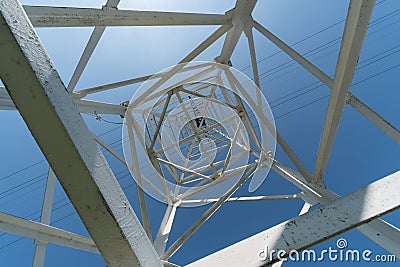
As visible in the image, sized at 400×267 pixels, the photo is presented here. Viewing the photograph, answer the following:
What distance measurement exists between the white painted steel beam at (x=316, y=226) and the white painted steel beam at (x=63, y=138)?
551 mm

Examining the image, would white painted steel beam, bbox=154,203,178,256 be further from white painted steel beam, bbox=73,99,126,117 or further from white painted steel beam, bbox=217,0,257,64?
white painted steel beam, bbox=217,0,257,64

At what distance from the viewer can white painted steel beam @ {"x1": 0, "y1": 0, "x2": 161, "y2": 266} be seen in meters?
1.07

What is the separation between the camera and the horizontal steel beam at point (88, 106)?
3316mm

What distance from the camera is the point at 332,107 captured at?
3490 millimetres

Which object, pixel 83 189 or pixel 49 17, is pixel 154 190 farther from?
pixel 83 189

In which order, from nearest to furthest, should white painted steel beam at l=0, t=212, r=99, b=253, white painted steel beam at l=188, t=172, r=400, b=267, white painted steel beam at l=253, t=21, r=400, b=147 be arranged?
1. white painted steel beam at l=188, t=172, r=400, b=267
2. white painted steel beam at l=0, t=212, r=99, b=253
3. white painted steel beam at l=253, t=21, r=400, b=147

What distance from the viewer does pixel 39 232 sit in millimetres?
3145

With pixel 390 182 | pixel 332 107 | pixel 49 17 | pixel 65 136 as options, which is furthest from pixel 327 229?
pixel 49 17

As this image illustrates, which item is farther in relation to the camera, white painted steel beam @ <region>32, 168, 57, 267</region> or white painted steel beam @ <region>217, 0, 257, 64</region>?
white painted steel beam @ <region>217, 0, 257, 64</region>

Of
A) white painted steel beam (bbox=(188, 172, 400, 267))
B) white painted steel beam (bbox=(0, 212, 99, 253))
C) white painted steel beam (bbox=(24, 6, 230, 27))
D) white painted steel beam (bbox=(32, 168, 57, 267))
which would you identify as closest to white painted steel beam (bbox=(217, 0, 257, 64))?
white painted steel beam (bbox=(24, 6, 230, 27))

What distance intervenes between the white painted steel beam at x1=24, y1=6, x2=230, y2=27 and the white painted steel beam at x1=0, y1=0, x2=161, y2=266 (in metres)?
1.43

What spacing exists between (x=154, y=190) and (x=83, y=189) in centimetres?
653

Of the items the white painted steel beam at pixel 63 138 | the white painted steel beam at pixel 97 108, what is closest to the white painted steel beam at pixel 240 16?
the white painted steel beam at pixel 97 108

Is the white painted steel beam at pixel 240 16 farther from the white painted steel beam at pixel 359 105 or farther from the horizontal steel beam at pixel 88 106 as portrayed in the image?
the horizontal steel beam at pixel 88 106
